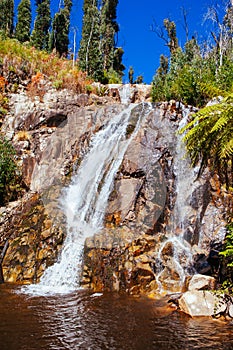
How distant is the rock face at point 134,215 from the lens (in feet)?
27.2

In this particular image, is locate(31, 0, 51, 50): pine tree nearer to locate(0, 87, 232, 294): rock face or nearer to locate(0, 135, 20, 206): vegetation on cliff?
locate(0, 87, 232, 294): rock face

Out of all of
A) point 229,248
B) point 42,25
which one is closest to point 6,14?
point 42,25

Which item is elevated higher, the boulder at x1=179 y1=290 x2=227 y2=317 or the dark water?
the boulder at x1=179 y1=290 x2=227 y2=317

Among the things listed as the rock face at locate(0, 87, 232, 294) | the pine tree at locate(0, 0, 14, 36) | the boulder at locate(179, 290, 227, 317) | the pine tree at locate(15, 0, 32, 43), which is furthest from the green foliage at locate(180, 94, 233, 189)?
the pine tree at locate(0, 0, 14, 36)

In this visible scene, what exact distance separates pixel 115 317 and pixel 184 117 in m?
8.56

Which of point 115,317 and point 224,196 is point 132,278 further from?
point 224,196

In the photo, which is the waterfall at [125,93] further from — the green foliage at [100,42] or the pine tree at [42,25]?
the pine tree at [42,25]

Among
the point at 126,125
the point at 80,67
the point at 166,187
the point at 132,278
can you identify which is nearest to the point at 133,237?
the point at 132,278

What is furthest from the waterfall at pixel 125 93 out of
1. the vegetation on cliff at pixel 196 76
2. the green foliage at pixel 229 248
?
the green foliage at pixel 229 248

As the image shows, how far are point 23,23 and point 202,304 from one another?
35068 millimetres

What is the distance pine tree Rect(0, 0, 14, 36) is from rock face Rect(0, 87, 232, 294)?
93.7 feet

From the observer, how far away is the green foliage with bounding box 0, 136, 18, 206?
12157 mm

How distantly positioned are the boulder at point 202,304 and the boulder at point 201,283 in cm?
45

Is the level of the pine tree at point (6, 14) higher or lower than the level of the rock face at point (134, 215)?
higher
